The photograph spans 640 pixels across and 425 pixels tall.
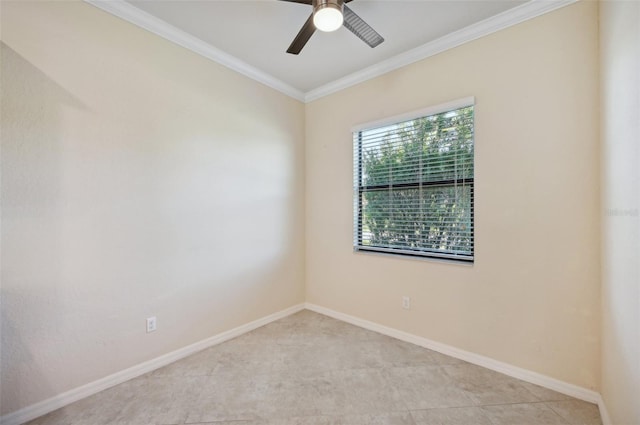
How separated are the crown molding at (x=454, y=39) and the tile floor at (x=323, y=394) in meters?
2.70

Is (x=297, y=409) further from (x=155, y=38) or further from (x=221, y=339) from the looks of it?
(x=155, y=38)

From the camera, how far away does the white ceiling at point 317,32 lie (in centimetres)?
198

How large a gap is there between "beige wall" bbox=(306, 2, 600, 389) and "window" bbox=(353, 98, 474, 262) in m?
0.12

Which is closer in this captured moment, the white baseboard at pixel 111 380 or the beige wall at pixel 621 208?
the beige wall at pixel 621 208

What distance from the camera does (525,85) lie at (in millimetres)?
2000

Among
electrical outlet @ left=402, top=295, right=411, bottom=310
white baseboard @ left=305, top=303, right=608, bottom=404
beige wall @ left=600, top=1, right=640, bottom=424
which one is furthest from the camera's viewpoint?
electrical outlet @ left=402, top=295, right=411, bottom=310

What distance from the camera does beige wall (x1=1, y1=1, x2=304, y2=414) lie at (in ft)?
5.25

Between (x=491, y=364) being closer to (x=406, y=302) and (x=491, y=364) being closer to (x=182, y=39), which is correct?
(x=406, y=302)

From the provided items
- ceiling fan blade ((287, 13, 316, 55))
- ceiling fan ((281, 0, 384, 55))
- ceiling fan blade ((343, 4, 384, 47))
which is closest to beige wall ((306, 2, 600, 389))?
ceiling fan blade ((343, 4, 384, 47))

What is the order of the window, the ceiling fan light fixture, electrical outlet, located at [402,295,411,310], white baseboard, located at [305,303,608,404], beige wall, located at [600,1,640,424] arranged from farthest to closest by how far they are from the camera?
electrical outlet, located at [402,295,411,310] → the window → white baseboard, located at [305,303,608,404] → the ceiling fan light fixture → beige wall, located at [600,1,640,424]

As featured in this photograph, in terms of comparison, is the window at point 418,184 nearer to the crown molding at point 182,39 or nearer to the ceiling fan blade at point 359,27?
the ceiling fan blade at point 359,27

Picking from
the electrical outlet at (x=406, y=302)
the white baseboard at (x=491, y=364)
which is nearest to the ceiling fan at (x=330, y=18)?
the electrical outlet at (x=406, y=302)

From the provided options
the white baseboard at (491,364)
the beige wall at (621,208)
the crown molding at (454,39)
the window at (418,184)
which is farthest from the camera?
the window at (418,184)

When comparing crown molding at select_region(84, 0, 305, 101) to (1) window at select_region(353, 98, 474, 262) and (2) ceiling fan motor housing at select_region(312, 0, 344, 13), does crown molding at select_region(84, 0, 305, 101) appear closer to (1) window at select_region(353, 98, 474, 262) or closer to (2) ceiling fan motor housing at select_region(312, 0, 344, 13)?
(1) window at select_region(353, 98, 474, 262)
